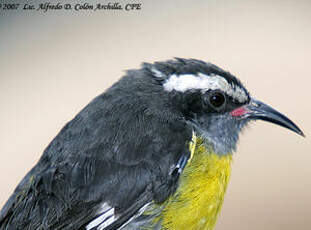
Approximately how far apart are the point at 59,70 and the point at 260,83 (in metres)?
2.89

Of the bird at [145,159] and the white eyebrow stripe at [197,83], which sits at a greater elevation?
the white eyebrow stripe at [197,83]

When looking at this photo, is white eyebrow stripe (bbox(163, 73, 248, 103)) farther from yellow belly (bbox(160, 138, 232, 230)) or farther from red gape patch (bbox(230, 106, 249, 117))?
yellow belly (bbox(160, 138, 232, 230))

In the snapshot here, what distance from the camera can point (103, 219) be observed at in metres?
3.25

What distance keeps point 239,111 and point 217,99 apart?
22cm

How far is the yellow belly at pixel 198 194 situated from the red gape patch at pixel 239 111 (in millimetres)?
332

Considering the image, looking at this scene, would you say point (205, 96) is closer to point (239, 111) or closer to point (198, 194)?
point (239, 111)

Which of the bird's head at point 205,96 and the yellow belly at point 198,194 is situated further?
the bird's head at point 205,96

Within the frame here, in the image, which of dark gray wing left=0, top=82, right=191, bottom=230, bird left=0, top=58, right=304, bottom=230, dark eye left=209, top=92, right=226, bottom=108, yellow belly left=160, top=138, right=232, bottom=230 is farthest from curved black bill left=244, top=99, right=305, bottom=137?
dark gray wing left=0, top=82, right=191, bottom=230

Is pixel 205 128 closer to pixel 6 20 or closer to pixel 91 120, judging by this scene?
pixel 91 120

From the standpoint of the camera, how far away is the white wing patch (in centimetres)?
324

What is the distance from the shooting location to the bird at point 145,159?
3.28 m

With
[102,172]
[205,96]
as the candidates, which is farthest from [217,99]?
[102,172]

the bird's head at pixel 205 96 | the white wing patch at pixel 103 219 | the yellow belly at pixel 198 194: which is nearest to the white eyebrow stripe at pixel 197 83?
the bird's head at pixel 205 96

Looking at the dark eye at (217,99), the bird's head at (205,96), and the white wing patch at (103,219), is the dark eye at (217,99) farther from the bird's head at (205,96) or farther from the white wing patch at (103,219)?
the white wing patch at (103,219)
